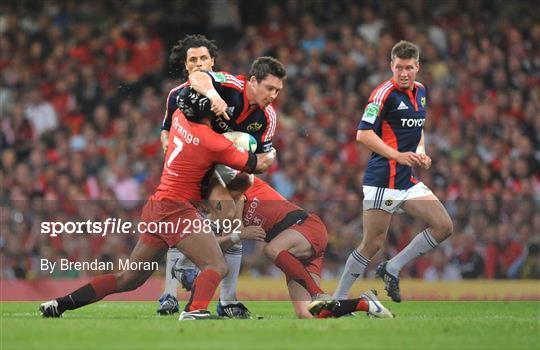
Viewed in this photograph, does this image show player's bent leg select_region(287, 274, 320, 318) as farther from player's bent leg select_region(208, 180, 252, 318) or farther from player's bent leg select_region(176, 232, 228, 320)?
player's bent leg select_region(176, 232, 228, 320)

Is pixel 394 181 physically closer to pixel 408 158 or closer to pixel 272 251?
pixel 408 158

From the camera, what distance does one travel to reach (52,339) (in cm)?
800

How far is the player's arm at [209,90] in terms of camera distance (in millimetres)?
9148

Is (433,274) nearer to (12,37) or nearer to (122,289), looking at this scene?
(122,289)

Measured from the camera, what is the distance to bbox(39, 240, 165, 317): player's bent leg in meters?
9.61

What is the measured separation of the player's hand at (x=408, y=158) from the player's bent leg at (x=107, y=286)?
2.35 m

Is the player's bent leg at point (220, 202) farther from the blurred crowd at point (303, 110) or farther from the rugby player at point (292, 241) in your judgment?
the blurred crowd at point (303, 110)

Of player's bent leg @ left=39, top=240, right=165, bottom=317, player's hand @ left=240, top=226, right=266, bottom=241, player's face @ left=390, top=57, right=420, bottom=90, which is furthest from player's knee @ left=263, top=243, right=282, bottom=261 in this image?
player's face @ left=390, top=57, right=420, bottom=90

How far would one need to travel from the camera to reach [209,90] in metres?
9.30

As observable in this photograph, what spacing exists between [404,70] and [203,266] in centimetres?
283

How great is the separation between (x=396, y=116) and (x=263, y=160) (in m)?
2.03

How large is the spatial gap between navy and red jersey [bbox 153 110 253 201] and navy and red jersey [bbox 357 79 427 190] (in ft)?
6.30

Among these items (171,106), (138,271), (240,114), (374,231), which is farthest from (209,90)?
(374,231)

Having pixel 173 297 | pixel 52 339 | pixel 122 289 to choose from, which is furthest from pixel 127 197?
pixel 52 339
